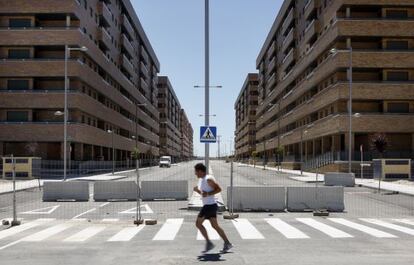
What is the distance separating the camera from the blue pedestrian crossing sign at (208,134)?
18906mm

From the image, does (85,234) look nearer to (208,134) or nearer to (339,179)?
Answer: (208,134)

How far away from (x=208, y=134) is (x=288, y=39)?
241ft

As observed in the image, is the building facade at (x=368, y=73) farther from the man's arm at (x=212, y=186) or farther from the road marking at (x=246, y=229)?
the man's arm at (x=212, y=186)

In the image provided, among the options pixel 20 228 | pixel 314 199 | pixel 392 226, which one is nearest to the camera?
pixel 20 228

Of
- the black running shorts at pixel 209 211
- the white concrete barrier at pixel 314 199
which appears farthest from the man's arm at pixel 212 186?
the white concrete barrier at pixel 314 199

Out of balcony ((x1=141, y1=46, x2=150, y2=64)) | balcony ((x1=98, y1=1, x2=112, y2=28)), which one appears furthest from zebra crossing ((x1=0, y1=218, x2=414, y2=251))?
balcony ((x1=141, y1=46, x2=150, y2=64))

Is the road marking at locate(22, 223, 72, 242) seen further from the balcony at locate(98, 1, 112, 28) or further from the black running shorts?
the balcony at locate(98, 1, 112, 28)

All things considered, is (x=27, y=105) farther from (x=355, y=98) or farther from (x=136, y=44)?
(x=136, y=44)

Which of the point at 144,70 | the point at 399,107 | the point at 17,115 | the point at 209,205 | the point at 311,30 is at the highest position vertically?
the point at 144,70

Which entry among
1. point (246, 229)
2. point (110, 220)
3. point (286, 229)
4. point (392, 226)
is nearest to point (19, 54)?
point (110, 220)

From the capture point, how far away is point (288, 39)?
89625 mm

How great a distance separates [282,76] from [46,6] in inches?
2130

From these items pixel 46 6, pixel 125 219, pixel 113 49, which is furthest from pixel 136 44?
pixel 125 219

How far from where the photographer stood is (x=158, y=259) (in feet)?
32.0
